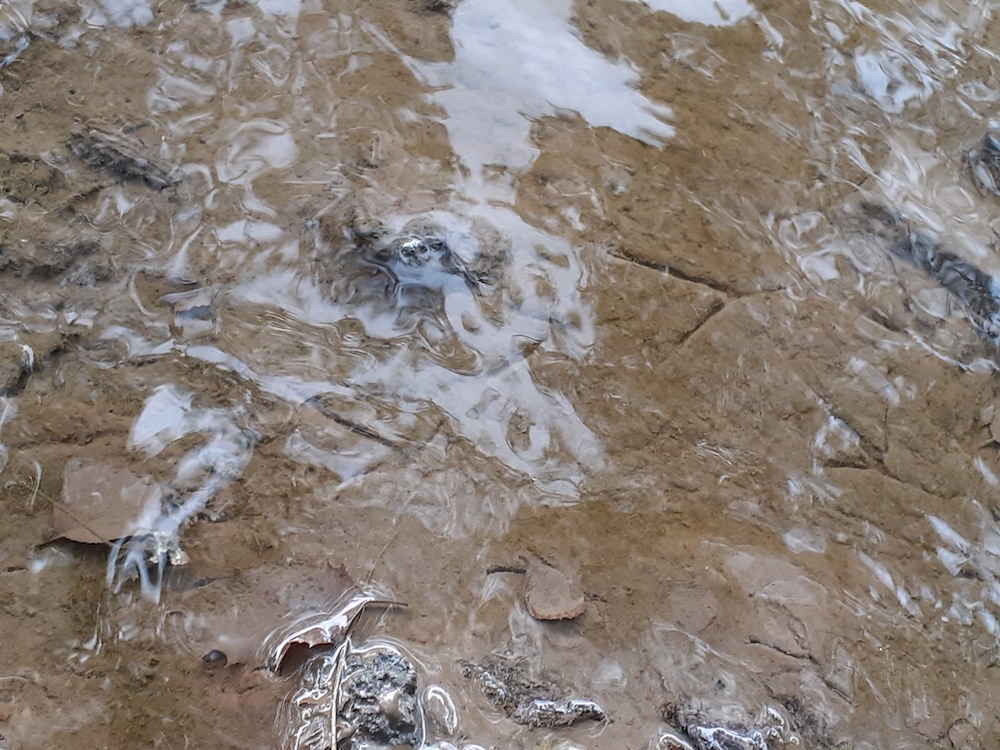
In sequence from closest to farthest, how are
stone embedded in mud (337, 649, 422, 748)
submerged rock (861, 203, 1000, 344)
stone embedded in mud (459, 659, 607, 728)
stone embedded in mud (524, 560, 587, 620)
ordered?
1. stone embedded in mud (337, 649, 422, 748)
2. stone embedded in mud (459, 659, 607, 728)
3. stone embedded in mud (524, 560, 587, 620)
4. submerged rock (861, 203, 1000, 344)

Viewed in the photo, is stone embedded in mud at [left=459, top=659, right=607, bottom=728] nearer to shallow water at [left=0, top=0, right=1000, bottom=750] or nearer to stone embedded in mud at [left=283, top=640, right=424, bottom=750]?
shallow water at [left=0, top=0, right=1000, bottom=750]

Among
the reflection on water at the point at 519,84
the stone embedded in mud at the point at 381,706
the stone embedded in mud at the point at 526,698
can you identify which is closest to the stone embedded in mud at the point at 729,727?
the stone embedded in mud at the point at 526,698

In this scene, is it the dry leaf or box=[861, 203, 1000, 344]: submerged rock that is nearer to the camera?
the dry leaf

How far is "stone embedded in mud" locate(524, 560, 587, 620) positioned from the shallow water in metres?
0.04

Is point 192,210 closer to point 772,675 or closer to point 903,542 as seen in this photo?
point 772,675

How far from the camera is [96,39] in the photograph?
2.95 metres

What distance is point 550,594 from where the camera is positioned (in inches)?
83.7

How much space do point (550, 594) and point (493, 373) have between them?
69 cm

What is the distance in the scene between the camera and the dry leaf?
2.08m

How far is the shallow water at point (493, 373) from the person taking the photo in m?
2.07

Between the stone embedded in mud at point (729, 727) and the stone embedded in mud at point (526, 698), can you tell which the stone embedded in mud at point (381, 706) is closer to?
the stone embedded in mud at point (526, 698)

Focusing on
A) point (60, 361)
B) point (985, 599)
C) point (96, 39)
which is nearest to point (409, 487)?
point (60, 361)

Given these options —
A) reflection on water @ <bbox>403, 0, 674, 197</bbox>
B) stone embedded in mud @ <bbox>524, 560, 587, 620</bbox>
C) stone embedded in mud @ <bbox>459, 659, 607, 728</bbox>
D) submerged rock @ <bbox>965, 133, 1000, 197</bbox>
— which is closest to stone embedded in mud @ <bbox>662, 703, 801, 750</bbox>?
stone embedded in mud @ <bbox>459, 659, 607, 728</bbox>

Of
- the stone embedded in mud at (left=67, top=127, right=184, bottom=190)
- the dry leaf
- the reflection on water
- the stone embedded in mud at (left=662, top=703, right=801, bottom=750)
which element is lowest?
the dry leaf
